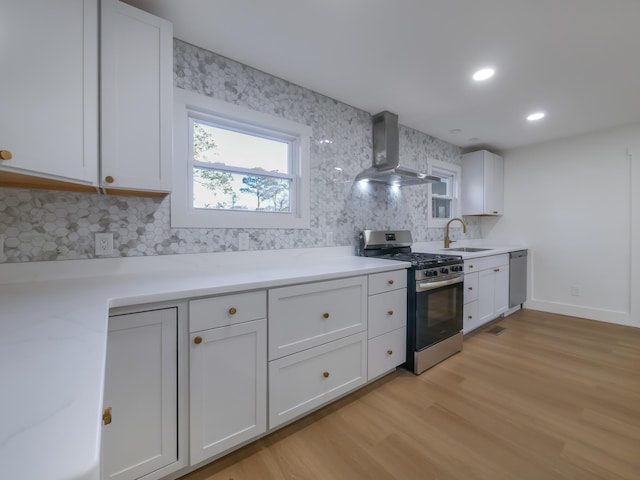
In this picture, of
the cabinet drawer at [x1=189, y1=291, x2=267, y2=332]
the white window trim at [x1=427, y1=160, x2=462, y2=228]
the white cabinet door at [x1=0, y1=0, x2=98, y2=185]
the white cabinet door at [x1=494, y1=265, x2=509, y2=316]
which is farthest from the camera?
the white window trim at [x1=427, y1=160, x2=462, y2=228]

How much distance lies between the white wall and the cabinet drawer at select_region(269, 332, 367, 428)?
3.56 metres

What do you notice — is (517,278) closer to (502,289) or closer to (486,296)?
(502,289)

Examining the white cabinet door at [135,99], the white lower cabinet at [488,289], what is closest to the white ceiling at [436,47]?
the white cabinet door at [135,99]

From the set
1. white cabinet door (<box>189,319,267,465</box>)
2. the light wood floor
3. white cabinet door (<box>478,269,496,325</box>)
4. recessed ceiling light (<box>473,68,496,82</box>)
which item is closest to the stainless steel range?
the light wood floor

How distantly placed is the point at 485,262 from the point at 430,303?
1355 mm

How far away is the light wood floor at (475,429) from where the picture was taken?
1.39 m

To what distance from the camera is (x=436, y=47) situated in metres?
1.89

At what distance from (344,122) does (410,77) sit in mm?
688

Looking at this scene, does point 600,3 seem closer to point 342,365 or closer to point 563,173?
point 342,365

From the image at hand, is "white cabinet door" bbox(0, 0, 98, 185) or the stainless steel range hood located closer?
"white cabinet door" bbox(0, 0, 98, 185)

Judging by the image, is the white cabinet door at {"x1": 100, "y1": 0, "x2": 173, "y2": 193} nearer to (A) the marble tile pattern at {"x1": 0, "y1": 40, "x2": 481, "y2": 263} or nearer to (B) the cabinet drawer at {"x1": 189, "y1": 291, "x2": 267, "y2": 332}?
(A) the marble tile pattern at {"x1": 0, "y1": 40, "x2": 481, "y2": 263}

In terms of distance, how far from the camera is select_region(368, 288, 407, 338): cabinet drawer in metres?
2.04

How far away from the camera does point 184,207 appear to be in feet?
5.96

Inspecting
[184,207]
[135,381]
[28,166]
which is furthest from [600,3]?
[135,381]
